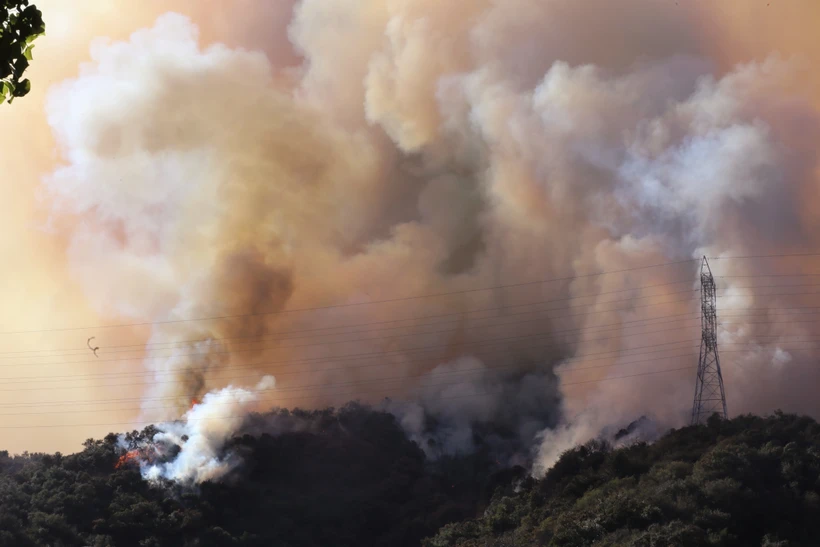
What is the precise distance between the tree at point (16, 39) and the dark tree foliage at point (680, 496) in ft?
141

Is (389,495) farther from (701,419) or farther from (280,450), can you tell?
(701,419)

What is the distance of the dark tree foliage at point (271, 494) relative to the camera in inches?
2950

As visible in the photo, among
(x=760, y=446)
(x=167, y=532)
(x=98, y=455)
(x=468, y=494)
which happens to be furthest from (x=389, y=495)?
(x=760, y=446)

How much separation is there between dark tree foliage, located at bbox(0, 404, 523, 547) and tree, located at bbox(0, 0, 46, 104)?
62709 millimetres

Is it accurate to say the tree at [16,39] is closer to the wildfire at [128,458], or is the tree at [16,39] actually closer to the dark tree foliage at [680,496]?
the dark tree foliage at [680,496]

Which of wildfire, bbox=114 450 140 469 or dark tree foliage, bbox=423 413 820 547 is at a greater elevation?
wildfire, bbox=114 450 140 469

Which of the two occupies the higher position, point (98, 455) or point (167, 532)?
point (98, 455)

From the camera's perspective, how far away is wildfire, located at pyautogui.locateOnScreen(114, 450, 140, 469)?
288 ft

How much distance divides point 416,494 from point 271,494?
1322 cm

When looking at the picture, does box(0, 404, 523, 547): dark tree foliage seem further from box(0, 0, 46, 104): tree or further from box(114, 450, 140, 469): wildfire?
box(0, 0, 46, 104): tree

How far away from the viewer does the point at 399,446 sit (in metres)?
99.2

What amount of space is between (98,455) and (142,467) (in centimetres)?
486

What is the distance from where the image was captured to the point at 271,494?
283ft

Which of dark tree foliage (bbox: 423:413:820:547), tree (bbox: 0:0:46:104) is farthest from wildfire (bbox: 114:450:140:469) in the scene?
tree (bbox: 0:0:46:104)
